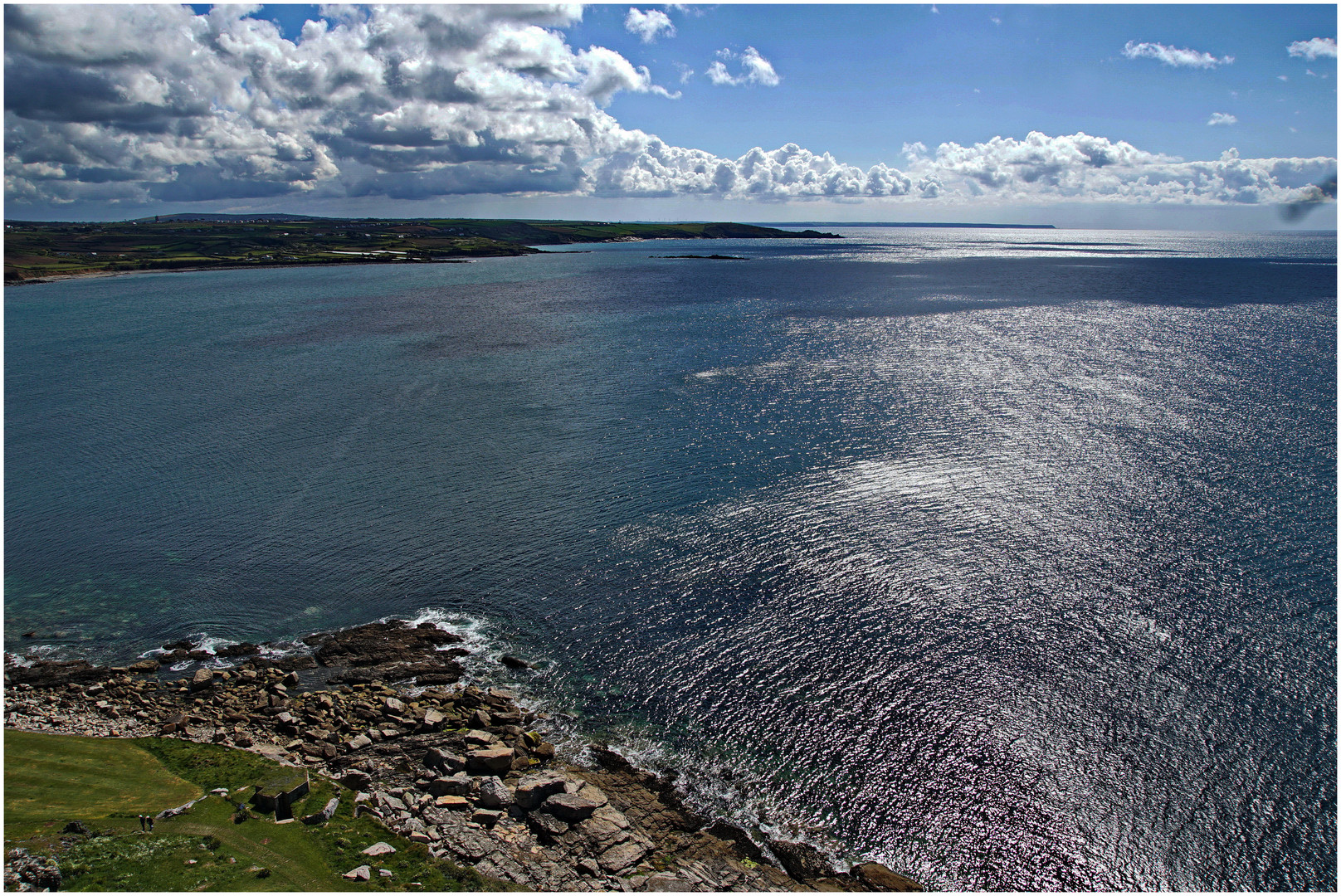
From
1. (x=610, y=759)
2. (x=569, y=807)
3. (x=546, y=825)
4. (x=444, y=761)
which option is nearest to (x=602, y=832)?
(x=569, y=807)

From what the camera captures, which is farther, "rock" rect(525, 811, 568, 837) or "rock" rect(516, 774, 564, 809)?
"rock" rect(516, 774, 564, 809)

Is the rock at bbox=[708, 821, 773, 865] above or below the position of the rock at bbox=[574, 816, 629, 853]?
below

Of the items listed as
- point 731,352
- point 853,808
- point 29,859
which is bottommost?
point 853,808

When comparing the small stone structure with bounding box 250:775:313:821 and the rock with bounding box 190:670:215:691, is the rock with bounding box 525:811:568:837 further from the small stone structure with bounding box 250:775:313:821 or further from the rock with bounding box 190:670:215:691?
the rock with bounding box 190:670:215:691

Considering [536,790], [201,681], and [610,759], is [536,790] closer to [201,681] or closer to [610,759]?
[610,759]

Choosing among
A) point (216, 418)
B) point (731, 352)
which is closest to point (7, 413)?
point (216, 418)

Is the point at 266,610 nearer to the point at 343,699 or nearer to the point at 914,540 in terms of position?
the point at 343,699

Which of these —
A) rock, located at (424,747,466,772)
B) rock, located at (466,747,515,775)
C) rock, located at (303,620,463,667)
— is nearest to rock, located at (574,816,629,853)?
rock, located at (466,747,515,775)
